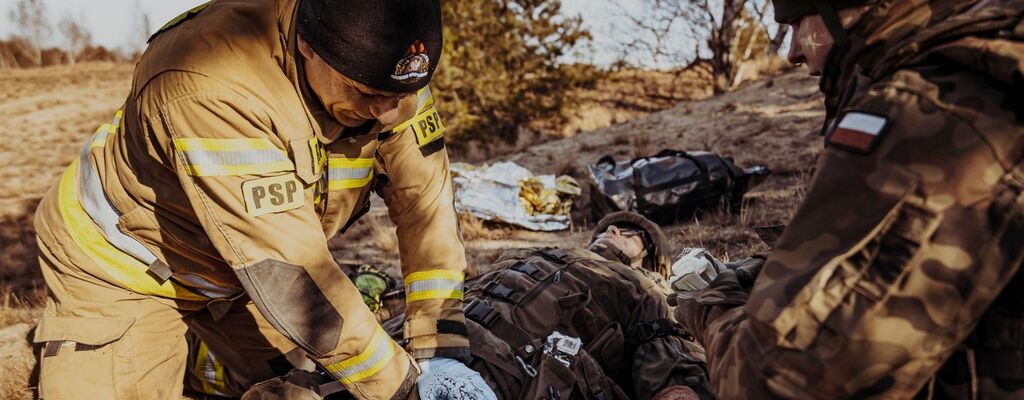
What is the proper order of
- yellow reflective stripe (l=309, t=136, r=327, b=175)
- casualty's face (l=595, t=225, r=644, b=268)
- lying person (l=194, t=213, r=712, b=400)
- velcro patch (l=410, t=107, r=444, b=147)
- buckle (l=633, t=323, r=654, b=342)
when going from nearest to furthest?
yellow reflective stripe (l=309, t=136, r=327, b=175), lying person (l=194, t=213, r=712, b=400), velcro patch (l=410, t=107, r=444, b=147), buckle (l=633, t=323, r=654, b=342), casualty's face (l=595, t=225, r=644, b=268)

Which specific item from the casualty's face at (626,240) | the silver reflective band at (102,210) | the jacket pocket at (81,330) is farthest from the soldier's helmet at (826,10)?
the casualty's face at (626,240)

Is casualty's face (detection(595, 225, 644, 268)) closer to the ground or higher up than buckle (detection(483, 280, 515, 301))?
closer to the ground

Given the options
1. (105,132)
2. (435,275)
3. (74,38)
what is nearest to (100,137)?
(105,132)

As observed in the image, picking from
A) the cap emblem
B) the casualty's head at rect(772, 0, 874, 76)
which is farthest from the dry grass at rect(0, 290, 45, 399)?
the casualty's head at rect(772, 0, 874, 76)

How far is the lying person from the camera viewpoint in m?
2.51

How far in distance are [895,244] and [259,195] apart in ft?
5.10

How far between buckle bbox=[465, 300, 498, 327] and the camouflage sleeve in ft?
5.43

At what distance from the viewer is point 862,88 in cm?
125

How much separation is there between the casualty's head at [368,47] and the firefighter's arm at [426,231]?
1.58ft

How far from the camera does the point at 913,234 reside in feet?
3.72

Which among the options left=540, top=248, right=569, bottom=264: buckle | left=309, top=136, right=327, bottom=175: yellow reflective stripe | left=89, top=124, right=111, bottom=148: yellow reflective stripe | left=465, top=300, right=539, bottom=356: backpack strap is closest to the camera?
left=309, top=136, right=327, bottom=175: yellow reflective stripe

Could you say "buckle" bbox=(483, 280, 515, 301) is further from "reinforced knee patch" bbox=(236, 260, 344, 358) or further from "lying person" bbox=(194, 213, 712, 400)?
"reinforced knee patch" bbox=(236, 260, 344, 358)

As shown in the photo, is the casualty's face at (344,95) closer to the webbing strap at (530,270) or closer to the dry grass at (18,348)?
the webbing strap at (530,270)

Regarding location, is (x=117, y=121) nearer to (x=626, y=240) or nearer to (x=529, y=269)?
(x=529, y=269)
